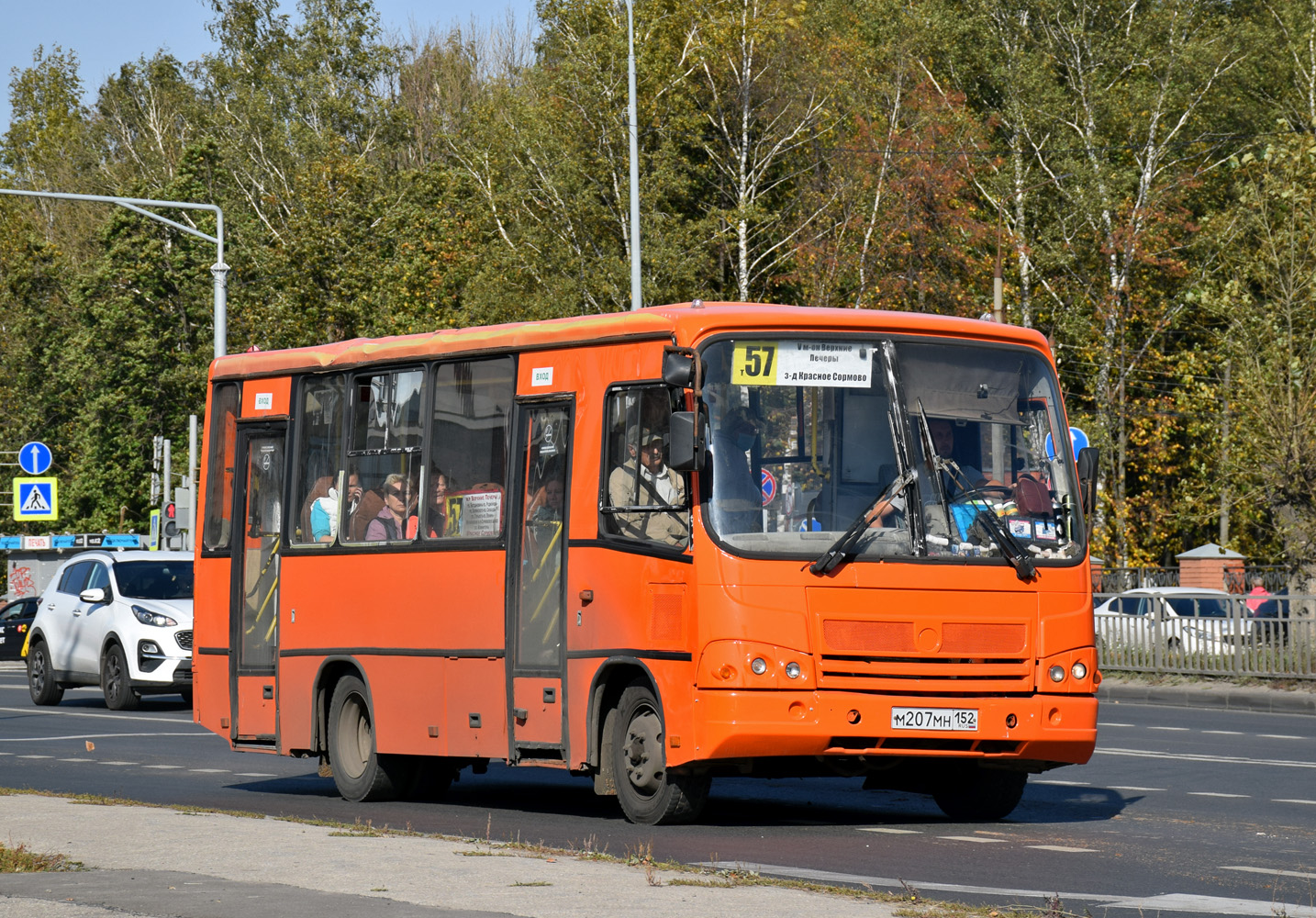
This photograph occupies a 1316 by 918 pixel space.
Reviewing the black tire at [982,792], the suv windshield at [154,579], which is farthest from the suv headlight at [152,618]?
the black tire at [982,792]

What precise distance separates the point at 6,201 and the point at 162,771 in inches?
2810

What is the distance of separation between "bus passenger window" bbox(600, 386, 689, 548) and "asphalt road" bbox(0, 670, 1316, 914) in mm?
1764

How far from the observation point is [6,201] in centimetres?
8362

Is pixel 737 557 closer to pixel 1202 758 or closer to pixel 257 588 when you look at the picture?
pixel 257 588

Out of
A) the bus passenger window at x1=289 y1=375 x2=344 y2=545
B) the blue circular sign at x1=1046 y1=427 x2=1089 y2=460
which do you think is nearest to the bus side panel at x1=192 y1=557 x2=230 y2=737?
the bus passenger window at x1=289 y1=375 x2=344 y2=545

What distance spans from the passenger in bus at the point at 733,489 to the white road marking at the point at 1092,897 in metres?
2.32

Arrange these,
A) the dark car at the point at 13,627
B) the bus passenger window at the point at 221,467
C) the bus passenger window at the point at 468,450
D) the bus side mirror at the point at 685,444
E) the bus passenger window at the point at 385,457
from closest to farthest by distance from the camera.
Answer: the bus side mirror at the point at 685,444
the bus passenger window at the point at 468,450
the bus passenger window at the point at 385,457
the bus passenger window at the point at 221,467
the dark car at the point at 13,627

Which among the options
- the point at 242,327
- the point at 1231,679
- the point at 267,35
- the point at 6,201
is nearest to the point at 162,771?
the point at 1231,679

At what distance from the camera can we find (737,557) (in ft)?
37.9

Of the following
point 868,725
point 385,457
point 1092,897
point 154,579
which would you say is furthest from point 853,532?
point 154,579

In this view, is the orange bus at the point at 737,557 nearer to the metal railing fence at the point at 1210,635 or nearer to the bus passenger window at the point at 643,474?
the bus passenger window at the point at 643,474

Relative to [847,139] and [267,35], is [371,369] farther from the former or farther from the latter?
[267,35]

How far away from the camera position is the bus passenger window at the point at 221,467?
638 inches

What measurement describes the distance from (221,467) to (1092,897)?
922 centimetres
